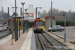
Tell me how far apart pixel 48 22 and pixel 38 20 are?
17.7 meters

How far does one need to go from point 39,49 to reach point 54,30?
1958 cm

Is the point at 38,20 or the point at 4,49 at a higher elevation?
the point at 38,20

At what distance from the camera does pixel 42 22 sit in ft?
87.8

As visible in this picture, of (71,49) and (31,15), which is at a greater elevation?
(31,15)

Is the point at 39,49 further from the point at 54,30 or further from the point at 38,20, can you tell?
the point at 54,30

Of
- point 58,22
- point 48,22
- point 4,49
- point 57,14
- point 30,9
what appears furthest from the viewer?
point 57,14

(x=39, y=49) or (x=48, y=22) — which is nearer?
(x=39, y=49)

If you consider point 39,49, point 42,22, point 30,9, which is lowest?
point 39,49

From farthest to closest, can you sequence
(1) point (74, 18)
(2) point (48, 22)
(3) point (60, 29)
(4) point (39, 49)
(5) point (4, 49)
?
1. (1) point (74, 18)
2. (2) point (48, 22)
3. (3) point (60, 29)
4. (4) point (39, 49)
5. (5) point (4, 49)

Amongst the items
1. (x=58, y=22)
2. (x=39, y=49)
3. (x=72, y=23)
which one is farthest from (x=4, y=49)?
(x=72, y=23)

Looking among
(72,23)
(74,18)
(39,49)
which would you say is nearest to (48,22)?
(72,23)

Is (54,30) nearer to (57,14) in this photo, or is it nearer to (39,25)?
(39,25)

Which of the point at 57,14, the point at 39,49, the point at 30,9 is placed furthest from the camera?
the point at 57,14

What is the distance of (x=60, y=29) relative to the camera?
28516 mm
